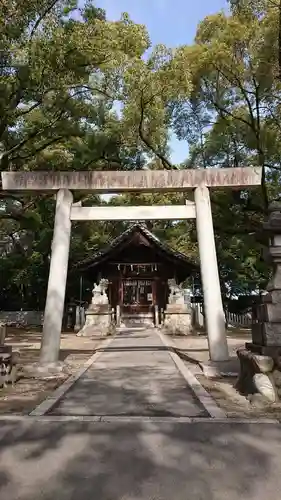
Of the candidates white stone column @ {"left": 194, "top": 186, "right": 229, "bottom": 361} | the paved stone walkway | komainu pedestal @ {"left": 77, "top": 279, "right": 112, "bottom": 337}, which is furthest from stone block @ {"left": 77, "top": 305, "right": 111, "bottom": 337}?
white stone column @ {"left": 194, "top": 186, "right": 229, "bottom": 361}

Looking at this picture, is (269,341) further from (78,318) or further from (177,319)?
(78,318)

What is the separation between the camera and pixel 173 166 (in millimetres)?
16594

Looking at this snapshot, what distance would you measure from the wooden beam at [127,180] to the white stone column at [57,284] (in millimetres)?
375

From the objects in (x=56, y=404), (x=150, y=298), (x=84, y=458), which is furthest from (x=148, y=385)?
(x=150, y=298)

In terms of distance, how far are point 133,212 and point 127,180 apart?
2.66 feet

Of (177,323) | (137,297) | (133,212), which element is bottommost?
(177,323)

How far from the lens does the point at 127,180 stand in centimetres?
980

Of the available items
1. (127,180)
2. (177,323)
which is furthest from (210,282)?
(177,323)

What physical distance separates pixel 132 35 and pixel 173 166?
6275 mm

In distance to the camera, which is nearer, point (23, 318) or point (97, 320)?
point (97, 320)

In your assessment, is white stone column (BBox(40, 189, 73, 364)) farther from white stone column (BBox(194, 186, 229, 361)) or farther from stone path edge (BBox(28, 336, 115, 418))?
white stone column (BBox(194, 186, 229, 361))

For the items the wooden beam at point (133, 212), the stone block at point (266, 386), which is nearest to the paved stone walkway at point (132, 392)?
the stone block at point (266, 386)

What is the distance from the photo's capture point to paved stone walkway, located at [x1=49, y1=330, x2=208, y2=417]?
5.57 m

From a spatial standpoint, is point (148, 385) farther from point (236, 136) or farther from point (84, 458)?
point (236, 136)
